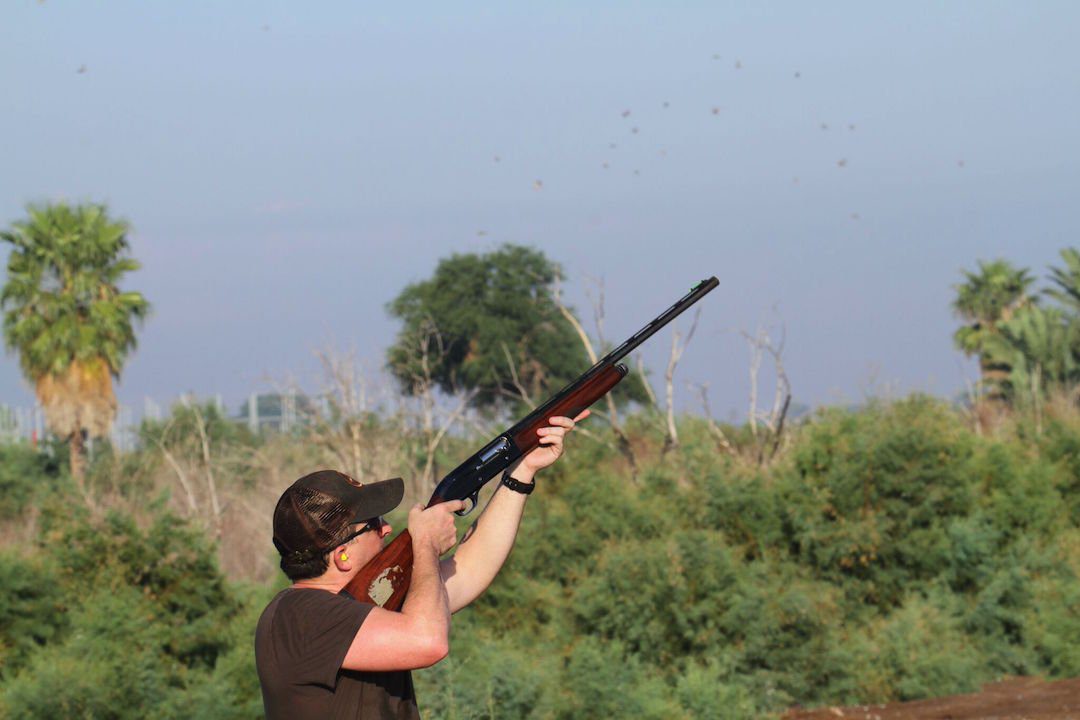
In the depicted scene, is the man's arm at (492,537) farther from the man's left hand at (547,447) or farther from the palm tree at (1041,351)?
the palm tree at (1041,351)

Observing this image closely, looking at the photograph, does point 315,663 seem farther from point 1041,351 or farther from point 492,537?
point 1041,351

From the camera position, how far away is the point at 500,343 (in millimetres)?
49875

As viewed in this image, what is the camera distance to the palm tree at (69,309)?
1175 inches

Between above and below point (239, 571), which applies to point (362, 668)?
below

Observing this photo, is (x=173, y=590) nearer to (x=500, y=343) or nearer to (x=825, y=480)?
(x=825, y=480)

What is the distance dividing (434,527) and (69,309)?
93.0 ft

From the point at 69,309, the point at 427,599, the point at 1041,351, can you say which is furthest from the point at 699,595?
the point at 1041,351

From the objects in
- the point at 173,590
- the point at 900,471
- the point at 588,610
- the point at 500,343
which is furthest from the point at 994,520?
the point at 500,343

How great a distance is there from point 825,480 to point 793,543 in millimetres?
976

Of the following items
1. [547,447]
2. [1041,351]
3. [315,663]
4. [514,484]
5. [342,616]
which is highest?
[1041,351]

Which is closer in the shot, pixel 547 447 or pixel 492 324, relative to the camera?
pixel 547 447

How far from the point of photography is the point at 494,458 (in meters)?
4.23

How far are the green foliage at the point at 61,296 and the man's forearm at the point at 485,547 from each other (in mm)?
27270

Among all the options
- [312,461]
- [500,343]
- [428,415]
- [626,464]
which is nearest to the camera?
[626,464]
